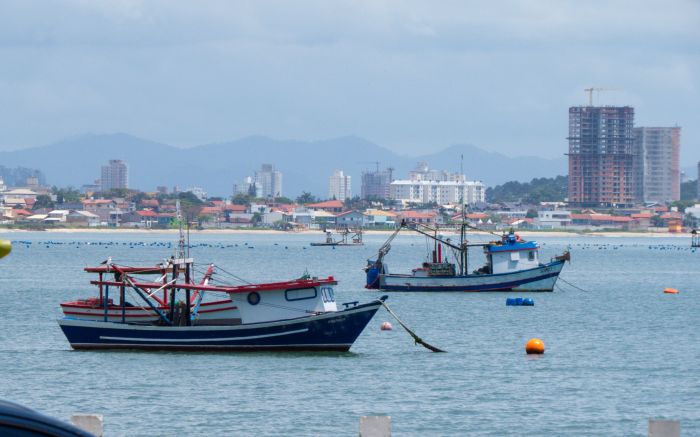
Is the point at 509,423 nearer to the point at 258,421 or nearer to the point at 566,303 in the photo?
the point at 258,421

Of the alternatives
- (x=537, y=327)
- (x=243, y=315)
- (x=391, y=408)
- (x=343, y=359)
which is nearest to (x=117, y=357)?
(x=243, y=315)

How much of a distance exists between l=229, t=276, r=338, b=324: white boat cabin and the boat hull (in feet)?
147

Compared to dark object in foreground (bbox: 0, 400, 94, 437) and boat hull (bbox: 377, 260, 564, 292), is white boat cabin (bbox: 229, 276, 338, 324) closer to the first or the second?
dark object in foreground (bbox: 0, 400, 94, 437)

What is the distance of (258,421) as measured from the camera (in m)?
34.1

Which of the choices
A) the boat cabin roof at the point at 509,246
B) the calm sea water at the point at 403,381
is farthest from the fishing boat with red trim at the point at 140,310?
the boat cabin roof at the point at 509,246

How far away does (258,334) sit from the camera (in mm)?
47719

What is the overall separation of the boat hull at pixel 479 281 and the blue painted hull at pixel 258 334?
4458 cm

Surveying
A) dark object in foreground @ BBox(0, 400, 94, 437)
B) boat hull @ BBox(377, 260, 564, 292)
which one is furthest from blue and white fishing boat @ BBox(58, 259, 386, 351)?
boat hull @ BBox(377, 260, 564, 292)

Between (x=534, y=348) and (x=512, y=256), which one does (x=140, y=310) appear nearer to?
(x=534, y=348)

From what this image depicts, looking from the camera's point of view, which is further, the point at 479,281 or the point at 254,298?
the point at 479,281

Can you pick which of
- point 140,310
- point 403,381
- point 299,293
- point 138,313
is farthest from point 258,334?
point 403,381

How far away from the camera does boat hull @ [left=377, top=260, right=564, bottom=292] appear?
3640 inches

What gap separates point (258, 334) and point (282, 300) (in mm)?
1431

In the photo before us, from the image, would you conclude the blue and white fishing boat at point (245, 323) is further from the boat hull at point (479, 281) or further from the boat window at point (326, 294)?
the boat hull at point (479, 281)
